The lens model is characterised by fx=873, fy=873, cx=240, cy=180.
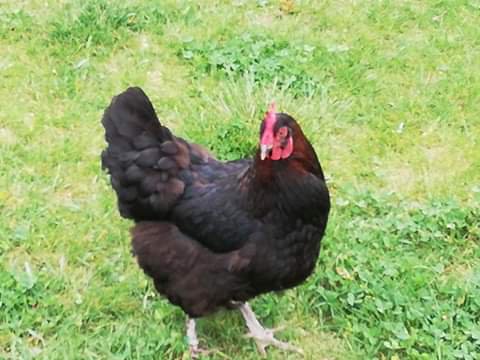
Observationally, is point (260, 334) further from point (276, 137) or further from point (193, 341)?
point (276, 137)

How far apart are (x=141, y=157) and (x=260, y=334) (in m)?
0.87

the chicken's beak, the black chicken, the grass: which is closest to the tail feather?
the black chicken

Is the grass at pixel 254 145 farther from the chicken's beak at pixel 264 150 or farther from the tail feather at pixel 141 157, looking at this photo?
the chicken's beak at pixel 264 150

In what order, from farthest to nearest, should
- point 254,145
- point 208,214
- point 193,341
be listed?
point 254,145 → point 193,341 → point 208,214

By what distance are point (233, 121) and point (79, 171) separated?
818 mm

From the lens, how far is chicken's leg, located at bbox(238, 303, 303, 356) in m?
3.50

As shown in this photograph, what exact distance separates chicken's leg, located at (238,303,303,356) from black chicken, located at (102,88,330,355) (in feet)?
0.56

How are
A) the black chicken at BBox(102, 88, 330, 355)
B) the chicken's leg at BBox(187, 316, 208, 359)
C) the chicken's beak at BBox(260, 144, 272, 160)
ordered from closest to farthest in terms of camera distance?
the chicken's beak at BBox(260, 144, 272, 160), the black chicken at BBox(102, 88, 330, 355), the chicken's leg at BBox(187, 316, 208, 359)

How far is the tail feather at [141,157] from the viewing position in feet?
10.8

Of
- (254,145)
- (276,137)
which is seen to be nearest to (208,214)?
(276,137)

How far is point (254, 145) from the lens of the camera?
14.4ft

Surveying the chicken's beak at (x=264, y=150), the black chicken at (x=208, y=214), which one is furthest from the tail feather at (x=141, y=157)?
the chicken's beak at (x=264, y=150)

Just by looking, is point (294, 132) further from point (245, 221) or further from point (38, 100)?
point (38, 100)

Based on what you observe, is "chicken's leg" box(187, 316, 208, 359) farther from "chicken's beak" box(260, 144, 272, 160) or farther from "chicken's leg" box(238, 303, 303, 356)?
"chicken's beak" box(260, 144, 272, 160)
